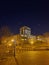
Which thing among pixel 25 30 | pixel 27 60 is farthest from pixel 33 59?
pixel 25 30

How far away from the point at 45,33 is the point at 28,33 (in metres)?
11.2

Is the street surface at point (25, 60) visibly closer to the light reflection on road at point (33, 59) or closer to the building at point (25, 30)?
the light reflection on road at point (33, 59)

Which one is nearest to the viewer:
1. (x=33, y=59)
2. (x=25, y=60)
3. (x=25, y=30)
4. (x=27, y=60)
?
(x=27, y=60)

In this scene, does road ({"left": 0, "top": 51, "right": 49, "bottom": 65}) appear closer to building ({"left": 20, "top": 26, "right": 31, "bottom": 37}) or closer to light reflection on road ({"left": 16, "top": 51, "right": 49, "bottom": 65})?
light reflection on road ({"left": 16, "top": 51, "right": 49, "bottom": 65})

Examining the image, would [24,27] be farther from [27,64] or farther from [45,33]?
[27,64]

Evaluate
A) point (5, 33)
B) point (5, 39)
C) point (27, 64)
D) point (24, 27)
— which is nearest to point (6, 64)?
point (27, 64)

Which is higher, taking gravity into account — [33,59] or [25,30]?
[25,30]

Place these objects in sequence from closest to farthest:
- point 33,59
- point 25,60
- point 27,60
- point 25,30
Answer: point 27,60
point 25,60
point 33,59
point 25,30

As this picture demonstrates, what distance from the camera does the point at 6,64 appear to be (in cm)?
1585

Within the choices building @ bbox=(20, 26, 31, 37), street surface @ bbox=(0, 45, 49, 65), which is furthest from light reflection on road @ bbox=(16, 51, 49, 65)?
building @ bbox=(20, 26, 31, 37)

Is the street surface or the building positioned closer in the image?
the street surface

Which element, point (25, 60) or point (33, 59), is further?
point (33, 59)

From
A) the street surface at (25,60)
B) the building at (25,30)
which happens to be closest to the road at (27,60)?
the street surface at (25,60)

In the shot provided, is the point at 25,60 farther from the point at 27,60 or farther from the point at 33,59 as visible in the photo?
the point at 33,59
